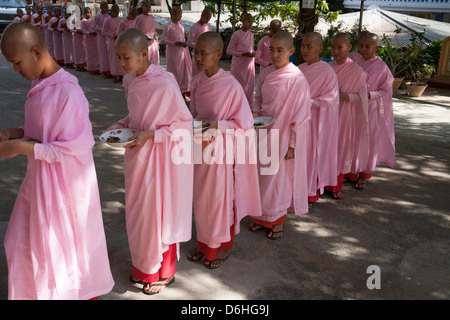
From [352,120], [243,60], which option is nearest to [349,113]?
[352,120]

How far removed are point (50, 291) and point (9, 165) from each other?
12.1ft

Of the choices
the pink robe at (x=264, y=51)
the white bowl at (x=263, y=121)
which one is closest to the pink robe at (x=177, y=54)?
the pink robe at (x=264, y=51)

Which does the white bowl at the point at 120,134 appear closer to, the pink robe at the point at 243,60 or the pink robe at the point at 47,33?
the pink robe at the point at 243,60

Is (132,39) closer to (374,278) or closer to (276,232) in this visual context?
(276,232)

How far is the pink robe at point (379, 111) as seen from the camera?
5.37m

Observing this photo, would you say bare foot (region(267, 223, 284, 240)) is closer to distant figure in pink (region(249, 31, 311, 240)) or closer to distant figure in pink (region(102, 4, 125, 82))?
distant figure in pink (region(249, 31, 311, 240))

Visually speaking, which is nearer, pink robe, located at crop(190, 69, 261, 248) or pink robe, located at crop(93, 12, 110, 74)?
pink robe, located at crop(190, 69, 261, 248)

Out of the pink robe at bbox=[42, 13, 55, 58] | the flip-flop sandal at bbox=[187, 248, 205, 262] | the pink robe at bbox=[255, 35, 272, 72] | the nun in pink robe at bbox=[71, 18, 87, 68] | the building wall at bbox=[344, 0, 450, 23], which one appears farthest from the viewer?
the building wall at bbox=[344, 0, 450, 23]

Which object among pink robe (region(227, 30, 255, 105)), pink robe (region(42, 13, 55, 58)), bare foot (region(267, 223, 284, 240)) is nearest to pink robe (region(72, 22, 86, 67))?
pink robe (region(42, 13, 55, 58))

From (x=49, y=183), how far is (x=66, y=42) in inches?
484

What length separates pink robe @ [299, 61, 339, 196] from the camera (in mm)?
4562

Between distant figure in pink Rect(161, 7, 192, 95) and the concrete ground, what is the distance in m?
3.93

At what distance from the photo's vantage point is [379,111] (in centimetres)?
559
